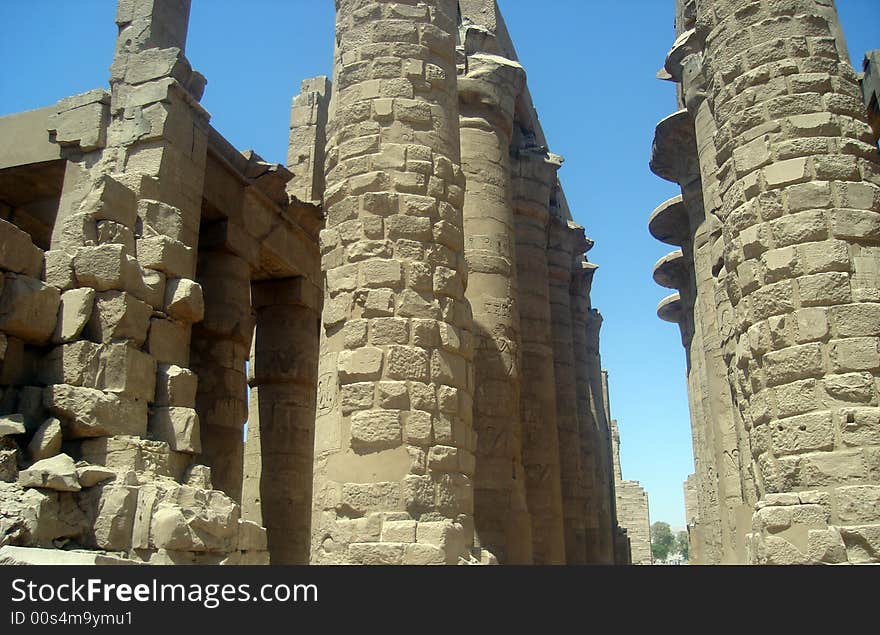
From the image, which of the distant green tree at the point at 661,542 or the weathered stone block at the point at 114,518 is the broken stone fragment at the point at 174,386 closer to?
the weathered stone block at the point at 114,518

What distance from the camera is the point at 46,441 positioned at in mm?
6812

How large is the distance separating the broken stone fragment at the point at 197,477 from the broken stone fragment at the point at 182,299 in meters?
1.68

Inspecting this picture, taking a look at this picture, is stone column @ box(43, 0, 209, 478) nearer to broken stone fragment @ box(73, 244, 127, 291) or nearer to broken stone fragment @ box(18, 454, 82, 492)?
broken stone fragment @ box(73, 244, 127, 291)

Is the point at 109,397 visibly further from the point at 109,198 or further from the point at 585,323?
the point at 585,323

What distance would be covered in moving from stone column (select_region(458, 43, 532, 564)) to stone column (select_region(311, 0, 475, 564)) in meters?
3.37

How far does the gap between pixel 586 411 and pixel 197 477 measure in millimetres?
13106

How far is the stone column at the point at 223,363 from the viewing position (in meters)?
12.1

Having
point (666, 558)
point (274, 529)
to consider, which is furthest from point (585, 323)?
point (666, 558)

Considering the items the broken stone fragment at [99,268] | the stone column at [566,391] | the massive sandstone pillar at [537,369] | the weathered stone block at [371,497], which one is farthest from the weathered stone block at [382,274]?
the stone column at [566,391]

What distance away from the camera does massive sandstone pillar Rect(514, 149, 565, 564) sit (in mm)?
14117

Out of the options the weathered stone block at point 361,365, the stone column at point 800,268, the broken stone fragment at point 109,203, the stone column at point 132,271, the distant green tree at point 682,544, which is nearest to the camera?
the stone column at point 800,268

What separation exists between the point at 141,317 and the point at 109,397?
969mm

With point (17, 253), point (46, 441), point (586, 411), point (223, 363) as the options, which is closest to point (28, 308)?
point (17, 253)

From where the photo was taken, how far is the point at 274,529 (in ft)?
46.2
